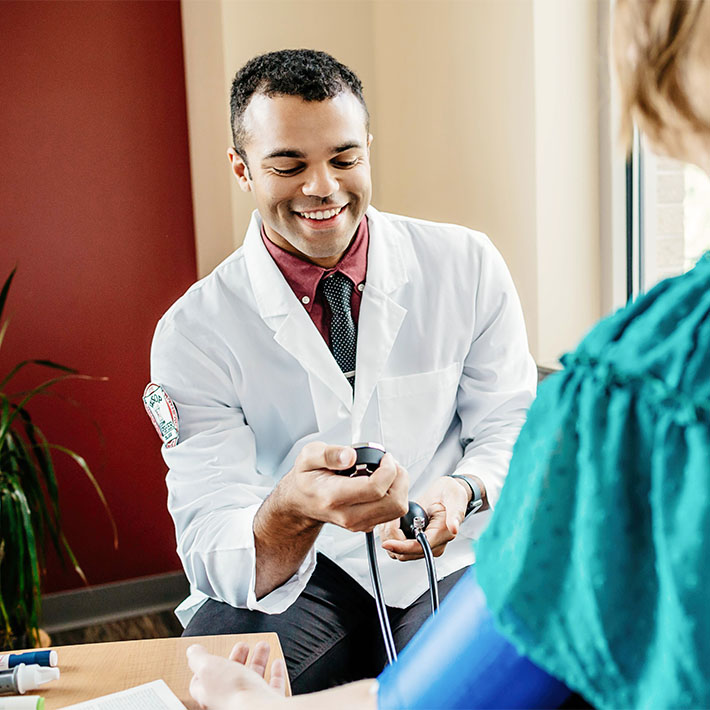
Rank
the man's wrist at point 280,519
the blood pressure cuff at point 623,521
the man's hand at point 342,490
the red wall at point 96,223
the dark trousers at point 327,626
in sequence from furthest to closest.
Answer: the red wall at point 96,223 < the dark trousers at point 327,626 < the man's wrist at point 280,519 < the man's hand at point 342,490 < the blood pressure cuff at point 623,521

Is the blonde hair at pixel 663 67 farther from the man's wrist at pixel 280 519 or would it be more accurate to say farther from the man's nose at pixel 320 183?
the man's nose at pixel 320 183

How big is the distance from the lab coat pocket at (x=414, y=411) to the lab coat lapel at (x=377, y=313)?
0.04 meters

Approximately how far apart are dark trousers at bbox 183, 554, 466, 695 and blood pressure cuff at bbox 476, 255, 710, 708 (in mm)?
961

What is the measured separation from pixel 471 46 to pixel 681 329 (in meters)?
1.98

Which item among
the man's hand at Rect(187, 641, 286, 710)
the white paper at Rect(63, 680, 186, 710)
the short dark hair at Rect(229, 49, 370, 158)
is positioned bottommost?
the white paper at Rect(63, 680, 186, 710)

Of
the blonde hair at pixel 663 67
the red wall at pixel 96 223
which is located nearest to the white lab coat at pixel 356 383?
the blonde hair at pixel 663 67

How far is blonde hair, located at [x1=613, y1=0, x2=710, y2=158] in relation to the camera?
1.43 ft

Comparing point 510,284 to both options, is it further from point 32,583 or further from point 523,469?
point 32,583

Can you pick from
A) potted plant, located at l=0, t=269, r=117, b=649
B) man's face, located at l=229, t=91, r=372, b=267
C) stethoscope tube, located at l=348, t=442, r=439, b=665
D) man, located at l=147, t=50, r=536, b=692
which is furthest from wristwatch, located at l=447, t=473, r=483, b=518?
potted plant, located at l=0, t=269, r=117, b=649

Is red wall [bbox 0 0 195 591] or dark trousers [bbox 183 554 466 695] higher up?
red wall [bbox 0 0 195 591]

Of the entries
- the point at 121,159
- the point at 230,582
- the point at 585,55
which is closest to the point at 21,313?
the point at 121,159

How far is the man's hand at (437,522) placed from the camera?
1.26m

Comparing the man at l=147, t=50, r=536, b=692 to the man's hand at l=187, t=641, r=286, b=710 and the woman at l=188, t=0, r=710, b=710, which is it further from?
the woman at l=188, t=0, r=710, b=710

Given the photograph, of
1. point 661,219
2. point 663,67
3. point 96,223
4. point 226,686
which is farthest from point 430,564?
point 96,223
